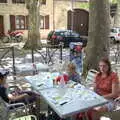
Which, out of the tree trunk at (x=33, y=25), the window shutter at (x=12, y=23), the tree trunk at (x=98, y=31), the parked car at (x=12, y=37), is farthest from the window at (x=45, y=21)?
the tree trunk at (x=98, y=31)

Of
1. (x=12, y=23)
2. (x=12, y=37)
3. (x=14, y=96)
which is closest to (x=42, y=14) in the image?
(x=12, y=23)

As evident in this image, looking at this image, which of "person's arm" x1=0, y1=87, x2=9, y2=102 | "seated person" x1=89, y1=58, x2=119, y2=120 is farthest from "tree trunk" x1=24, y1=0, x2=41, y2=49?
"person's arm" x1=0, y1=87, x2=9, y2=102

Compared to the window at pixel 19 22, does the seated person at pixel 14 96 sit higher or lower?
lower

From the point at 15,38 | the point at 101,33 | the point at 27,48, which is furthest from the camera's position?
the point at 15,38

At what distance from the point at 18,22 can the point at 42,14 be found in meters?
2.56

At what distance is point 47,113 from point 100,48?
3.29 metres

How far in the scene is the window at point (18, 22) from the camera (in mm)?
25891

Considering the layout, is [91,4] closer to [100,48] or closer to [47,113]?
[100,48]

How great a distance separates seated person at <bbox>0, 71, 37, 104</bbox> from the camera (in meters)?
4.57

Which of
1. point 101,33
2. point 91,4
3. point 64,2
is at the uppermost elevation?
point 64,2

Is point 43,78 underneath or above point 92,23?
underneath

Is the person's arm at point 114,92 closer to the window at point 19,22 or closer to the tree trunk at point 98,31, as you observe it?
the tree trunk at point 98,31

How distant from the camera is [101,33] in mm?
7730

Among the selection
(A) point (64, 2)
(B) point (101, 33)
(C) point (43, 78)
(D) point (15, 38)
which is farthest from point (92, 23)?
(A) point (64, 2)
